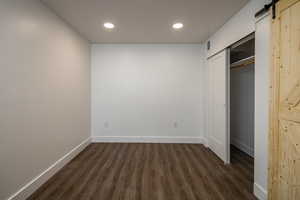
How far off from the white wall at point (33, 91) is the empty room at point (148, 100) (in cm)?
1

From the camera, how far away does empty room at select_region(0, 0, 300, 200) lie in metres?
1.67

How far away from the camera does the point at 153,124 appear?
410cm

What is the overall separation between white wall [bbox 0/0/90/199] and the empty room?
1 cm

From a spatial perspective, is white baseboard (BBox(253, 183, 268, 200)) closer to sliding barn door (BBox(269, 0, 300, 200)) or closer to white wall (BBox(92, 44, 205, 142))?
sliding barn door (BBox(269, 0, 300, 200))

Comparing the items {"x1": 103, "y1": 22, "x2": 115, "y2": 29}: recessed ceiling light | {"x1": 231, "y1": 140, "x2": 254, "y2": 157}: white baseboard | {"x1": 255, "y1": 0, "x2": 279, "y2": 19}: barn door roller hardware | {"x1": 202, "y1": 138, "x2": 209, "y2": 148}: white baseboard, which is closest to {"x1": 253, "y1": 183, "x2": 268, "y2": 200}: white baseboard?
{"x1": 231, "y1": 140, "x2": 254, "y2": 157}: white baseboard

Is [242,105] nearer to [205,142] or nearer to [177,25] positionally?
[205,142]

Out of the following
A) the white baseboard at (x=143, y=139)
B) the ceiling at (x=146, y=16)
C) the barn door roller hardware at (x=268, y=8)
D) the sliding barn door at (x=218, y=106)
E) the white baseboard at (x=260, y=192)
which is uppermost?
the ceiling at (x=146, y=16)

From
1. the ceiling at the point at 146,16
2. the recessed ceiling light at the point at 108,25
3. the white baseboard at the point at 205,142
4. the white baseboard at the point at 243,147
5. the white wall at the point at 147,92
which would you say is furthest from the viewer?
the white wall at the point at 147,92

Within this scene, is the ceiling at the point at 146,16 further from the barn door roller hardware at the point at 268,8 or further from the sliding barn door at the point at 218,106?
the sliding barn door at the point at 218,106

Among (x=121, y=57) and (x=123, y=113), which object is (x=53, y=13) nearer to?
(x=121, y=57)

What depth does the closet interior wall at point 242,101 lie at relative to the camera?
3373 mm

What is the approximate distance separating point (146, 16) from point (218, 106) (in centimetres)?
218

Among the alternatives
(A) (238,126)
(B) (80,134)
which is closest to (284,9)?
(A) (238,126)

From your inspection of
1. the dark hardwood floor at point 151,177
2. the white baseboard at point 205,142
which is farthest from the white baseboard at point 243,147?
the white baseboard at point 205,142
